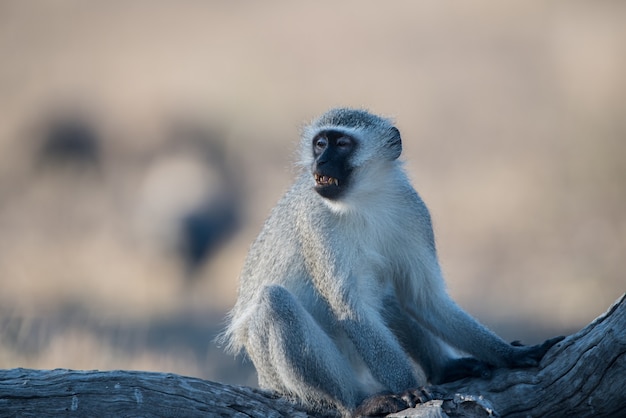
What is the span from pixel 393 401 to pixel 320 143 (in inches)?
81.6

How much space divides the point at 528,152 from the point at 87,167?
865cm

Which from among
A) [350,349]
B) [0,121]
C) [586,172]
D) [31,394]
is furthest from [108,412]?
[0,121]

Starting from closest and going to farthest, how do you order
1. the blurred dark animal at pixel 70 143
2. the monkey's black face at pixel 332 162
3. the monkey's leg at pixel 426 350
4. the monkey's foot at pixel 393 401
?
the monkey's foot at pixel 393 401
the monkey's leg at pixel 426 350
the monkey's black face at pixel 332 162
the blurred dark animal at pixel 70 143

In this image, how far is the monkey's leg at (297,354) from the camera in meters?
6.32

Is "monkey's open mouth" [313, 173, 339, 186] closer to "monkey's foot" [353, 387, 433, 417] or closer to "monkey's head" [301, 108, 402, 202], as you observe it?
"monkey's head" [301, 108, 402, 202]

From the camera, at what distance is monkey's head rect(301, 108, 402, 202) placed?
6793 millimetres

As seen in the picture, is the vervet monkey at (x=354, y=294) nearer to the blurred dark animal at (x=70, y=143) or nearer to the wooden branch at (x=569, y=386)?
the wooden branch at (x=569, y=386)

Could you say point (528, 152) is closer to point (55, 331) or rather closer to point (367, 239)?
point (55, 331)

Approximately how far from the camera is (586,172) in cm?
1667

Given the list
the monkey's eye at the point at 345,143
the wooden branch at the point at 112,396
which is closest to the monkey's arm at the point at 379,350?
the wooden branch at the point at 112,396

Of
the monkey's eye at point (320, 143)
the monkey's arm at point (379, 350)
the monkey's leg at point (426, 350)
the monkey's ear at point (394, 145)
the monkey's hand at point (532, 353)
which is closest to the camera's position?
the monkey's hand at point (532, 353)

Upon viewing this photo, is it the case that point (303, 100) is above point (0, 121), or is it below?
below

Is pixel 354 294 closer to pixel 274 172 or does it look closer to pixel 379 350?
pixel 379 350

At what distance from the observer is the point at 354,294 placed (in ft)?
21.5
